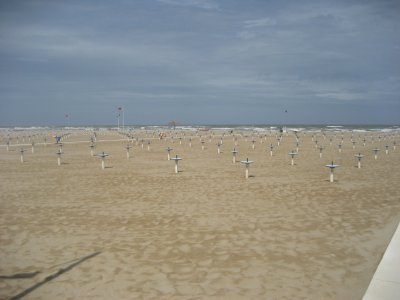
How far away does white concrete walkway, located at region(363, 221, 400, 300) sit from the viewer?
19.7 feet

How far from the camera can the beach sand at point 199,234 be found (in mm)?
6938

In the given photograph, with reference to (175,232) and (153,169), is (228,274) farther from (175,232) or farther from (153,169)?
(153,169)

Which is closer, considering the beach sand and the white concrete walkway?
the white concrete walkway

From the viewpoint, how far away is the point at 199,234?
994cm

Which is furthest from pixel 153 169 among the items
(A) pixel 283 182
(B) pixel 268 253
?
(B) pixel 268 253

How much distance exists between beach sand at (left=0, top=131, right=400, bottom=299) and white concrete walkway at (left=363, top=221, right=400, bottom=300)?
0.26 m

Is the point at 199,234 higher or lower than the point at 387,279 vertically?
lower

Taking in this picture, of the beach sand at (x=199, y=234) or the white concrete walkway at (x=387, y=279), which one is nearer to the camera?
the white concrete walkway at (x=387, y=279)

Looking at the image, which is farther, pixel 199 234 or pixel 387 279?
pixel 199 234

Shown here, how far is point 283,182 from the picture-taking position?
17.5 meters

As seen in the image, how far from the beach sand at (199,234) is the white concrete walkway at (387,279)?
260 millimetres

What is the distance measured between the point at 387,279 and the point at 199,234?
4.75m

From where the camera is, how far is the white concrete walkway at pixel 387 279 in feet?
19.7

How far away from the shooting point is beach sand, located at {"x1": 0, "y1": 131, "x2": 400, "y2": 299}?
6.94 m
